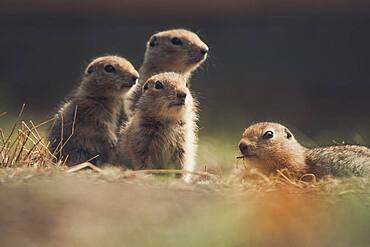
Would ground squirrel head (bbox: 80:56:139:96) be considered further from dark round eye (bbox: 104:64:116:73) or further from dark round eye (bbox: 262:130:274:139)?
dark round eye (bbox: 262:130:274:139)

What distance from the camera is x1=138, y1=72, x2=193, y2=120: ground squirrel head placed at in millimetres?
6219

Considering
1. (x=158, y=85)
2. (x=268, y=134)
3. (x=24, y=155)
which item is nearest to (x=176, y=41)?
(x=158, y=85)

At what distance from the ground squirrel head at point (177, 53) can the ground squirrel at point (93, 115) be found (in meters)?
0.73

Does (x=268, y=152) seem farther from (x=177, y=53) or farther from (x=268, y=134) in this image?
(x=177, y=53)

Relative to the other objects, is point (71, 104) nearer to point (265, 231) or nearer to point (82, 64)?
point (265, 231)

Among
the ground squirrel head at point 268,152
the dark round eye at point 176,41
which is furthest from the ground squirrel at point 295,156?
the dark round eye at point 176,41

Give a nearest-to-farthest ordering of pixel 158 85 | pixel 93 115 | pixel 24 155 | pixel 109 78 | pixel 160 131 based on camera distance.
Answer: pixel 24 155 → pixel 160 131 → pixel 158 85 → pixel 93 115 → pixel 109 78

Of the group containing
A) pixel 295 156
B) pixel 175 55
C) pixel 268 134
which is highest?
pixel 175 55

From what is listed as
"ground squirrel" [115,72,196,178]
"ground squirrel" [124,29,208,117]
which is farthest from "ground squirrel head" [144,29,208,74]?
"ground squirrel" [115,72,196,178]

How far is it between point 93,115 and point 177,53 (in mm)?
1235

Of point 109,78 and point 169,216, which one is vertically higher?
point 109,78

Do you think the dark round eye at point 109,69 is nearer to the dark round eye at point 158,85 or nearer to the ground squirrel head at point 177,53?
the dark round eye at point 158,85

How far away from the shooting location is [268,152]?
608cm

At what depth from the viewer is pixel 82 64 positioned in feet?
43.6
